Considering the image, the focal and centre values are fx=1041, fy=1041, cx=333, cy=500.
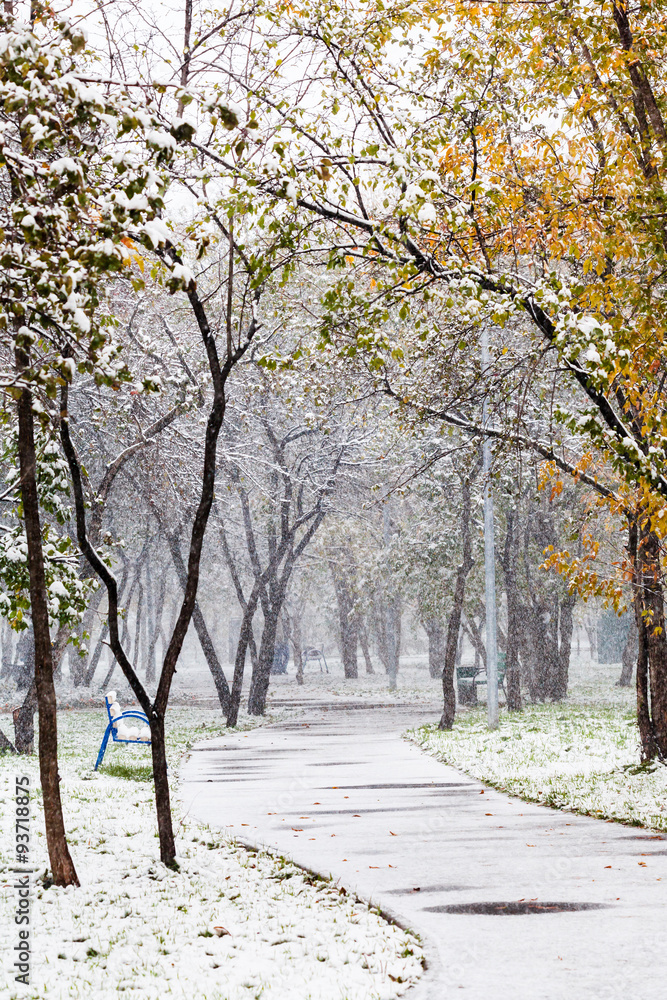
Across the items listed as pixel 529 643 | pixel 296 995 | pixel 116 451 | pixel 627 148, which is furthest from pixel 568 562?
pixel 529 643

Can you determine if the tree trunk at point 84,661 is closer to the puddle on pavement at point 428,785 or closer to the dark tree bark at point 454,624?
the dark tree bark at point 454,624

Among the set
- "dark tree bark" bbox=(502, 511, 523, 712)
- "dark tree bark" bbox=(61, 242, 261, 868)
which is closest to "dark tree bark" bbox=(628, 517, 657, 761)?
"dark tree bark" bbox=(61, 242, 261, 868)

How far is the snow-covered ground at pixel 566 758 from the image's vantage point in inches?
448

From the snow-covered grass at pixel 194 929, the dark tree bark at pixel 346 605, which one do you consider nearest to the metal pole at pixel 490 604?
the snow-covered grass at pixel 194 929

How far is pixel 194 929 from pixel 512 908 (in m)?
2.05

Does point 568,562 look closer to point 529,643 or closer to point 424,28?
point 424,28

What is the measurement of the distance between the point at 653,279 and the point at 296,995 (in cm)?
584

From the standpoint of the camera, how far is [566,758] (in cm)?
1542

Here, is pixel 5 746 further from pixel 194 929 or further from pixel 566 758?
pixel 194 929

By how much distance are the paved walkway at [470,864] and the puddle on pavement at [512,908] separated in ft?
0.08

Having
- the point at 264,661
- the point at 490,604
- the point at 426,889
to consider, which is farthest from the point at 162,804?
the point at 264,661

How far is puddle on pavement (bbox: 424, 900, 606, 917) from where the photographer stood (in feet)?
21.9

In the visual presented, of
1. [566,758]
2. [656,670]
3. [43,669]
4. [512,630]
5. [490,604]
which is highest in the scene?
[490,604]

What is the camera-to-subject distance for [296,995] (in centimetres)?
514
